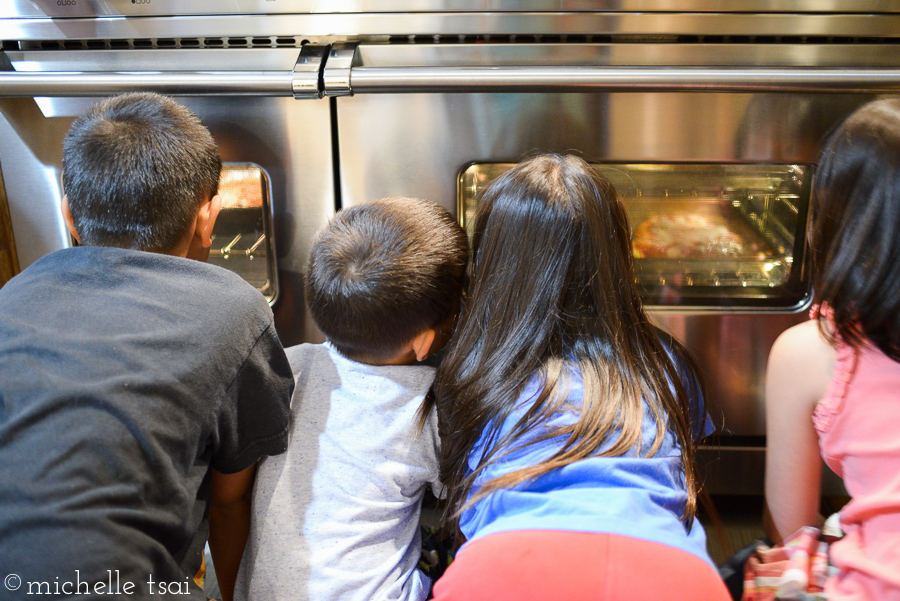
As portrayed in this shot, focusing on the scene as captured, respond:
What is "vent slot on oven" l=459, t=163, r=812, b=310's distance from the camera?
3.57 feet

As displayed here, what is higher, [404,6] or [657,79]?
[404,6]

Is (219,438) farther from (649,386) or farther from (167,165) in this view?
(649,386)

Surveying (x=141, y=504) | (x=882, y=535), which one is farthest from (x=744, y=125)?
(x=141, y=504)

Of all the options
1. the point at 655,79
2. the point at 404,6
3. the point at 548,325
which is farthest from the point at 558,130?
the point at 548,325

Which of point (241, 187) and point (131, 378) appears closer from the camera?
point (131, 378)

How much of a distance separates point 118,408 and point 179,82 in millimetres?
552

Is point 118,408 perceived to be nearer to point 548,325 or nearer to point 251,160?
point 548,325

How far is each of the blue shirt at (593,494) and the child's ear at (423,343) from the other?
0.57 ft


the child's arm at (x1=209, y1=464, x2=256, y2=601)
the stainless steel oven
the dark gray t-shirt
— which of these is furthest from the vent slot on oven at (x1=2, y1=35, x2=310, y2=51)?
the child's arm at (x1=209, y1=464, x2=256, y2=601)

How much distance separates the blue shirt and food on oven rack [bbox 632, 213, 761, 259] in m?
0.50

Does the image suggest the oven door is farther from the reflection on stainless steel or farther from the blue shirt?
the reflection on stainless steel

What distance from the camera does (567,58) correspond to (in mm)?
1003

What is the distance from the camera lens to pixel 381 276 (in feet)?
2.56

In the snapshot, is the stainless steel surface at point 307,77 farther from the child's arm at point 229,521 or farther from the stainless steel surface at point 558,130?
the child's arm at point 229,521
